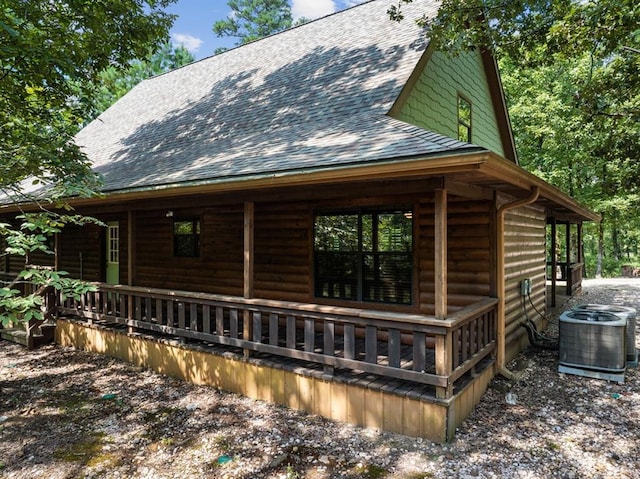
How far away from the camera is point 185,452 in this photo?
163 inches

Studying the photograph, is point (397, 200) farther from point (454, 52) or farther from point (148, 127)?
point (148, 127)

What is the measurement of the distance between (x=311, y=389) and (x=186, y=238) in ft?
17.2

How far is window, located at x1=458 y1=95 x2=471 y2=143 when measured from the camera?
9258 mm

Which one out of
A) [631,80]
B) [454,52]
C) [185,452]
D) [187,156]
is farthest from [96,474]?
[631,80]

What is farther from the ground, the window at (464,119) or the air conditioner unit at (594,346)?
the window at (464,119)

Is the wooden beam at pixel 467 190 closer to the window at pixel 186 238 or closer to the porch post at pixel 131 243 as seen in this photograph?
the porch post at pixel 131 243

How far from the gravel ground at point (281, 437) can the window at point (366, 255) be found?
197 cm

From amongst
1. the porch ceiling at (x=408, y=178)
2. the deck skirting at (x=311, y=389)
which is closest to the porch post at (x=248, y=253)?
the porch ceiling at (x=408, y=178)

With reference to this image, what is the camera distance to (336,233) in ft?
22.1

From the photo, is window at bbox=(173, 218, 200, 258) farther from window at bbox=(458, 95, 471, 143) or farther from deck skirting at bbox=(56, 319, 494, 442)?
window at bbox=(458, 95, 471, 143)

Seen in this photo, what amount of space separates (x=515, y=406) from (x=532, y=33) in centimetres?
800

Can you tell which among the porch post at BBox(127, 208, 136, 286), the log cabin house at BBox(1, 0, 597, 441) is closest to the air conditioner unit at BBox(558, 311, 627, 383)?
the log cabin house at BBox(1, 0, 597, 441)

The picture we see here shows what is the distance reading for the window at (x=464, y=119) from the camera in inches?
364

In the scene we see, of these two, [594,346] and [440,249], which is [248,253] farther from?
[594,346]
